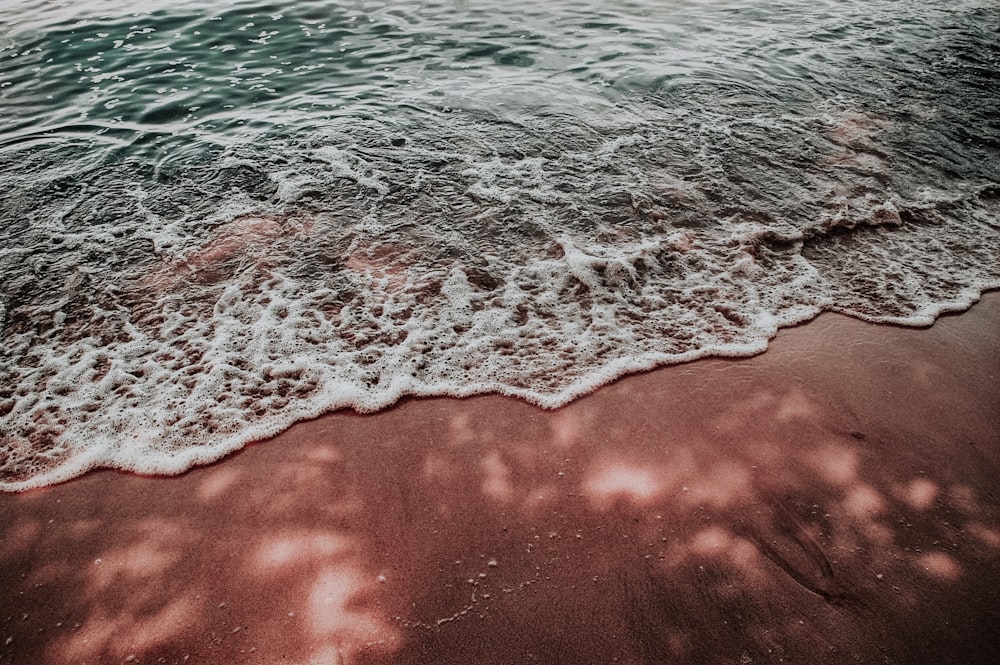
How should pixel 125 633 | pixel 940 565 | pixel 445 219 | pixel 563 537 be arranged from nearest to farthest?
pixel 125 633 → pixel 940 565 → pixel 563 537 → pixel 445 219

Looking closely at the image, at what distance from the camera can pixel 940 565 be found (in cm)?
199

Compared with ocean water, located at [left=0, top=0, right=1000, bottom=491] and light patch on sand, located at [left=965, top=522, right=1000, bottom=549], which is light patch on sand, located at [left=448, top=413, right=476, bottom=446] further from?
light patch on sand, located at [left=965, top=522, right=1000, bottom=549]

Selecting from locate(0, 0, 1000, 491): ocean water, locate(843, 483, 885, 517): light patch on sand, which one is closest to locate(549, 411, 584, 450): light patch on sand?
locate(0, 0, 1000, 491): ocean water

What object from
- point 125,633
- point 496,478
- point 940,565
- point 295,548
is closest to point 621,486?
point 496,478

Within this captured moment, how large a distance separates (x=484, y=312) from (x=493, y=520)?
139cm

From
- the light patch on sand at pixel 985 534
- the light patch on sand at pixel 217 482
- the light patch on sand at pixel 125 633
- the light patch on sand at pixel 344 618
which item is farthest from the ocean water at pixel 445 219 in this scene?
the light patch on sand at pixel 985 534

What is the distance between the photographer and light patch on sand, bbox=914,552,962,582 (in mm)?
1955

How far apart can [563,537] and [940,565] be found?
1332mm

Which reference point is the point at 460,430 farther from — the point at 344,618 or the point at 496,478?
the point at 344,618

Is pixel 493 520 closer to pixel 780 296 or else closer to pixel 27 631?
pixel 27 631

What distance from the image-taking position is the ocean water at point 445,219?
9.54 ft

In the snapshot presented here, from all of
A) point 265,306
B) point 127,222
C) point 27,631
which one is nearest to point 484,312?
point 265,306

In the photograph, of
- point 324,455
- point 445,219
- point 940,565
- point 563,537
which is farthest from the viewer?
point 445,219

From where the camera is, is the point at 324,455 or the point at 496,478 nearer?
the point at 496,478
